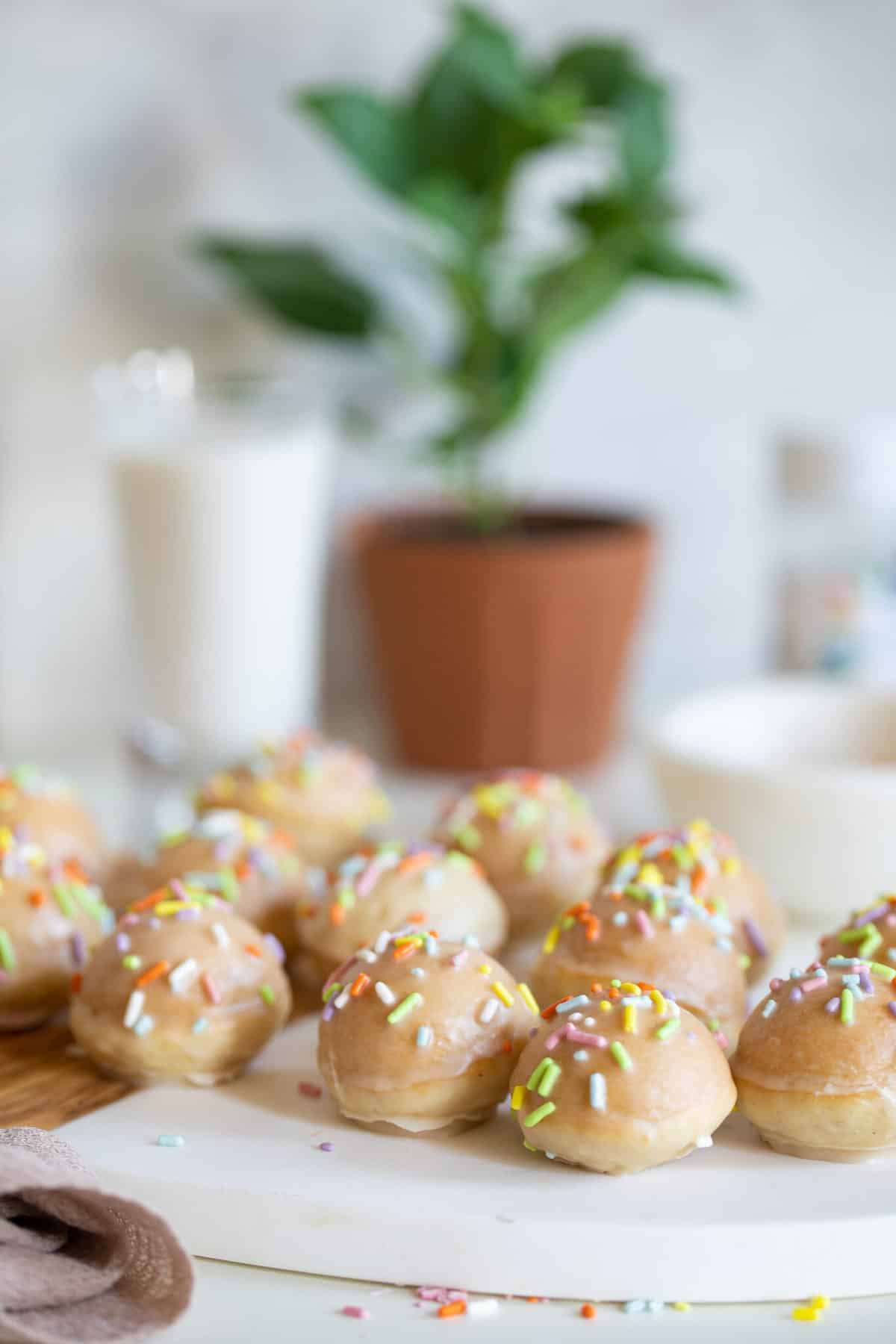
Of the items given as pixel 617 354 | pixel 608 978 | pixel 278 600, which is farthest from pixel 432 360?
pixel 608 978

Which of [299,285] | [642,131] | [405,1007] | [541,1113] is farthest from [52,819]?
[642,131]

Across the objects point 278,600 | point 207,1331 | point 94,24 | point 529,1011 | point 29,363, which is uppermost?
point 94,24

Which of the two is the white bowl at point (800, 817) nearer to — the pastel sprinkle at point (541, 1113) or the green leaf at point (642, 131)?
the pastel sprinkle at point (541, 1113)

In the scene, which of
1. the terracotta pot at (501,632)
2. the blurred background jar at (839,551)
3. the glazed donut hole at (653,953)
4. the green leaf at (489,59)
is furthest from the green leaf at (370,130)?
the glazed donut hole at (653,953)

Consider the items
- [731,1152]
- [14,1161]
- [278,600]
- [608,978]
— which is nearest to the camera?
[14,1161]

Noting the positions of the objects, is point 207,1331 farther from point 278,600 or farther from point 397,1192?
point 278,600

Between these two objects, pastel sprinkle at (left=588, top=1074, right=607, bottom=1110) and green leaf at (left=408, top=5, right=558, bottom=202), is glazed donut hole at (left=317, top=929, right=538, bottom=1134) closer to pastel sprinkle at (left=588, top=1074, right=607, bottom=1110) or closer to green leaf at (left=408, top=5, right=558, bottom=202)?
pastel sprinkle at (left=588, top=1074, right=607, bottom=1110)

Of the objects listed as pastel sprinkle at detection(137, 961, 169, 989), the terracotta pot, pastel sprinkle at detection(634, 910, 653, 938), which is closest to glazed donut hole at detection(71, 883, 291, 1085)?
pastel sprinkle at detection(137, 961, 169, 989)
